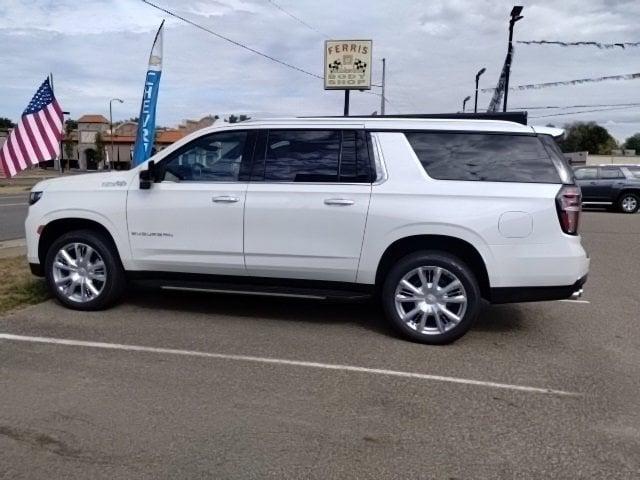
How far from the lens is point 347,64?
33.3m

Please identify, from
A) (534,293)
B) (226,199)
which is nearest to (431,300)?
(534,293)

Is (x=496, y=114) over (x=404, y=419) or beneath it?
over

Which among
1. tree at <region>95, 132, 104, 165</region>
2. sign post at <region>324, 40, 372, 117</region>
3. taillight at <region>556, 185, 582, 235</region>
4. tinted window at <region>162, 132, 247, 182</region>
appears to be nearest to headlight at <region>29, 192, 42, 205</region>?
tinted window at <region>162, 132, 247, 182</region>

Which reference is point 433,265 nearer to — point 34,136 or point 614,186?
point 34,136

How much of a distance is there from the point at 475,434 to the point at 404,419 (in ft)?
1.48

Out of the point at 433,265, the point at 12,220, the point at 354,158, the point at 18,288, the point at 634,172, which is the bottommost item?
the point at 12,220

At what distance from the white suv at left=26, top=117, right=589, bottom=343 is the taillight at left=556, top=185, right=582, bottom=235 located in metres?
0.01

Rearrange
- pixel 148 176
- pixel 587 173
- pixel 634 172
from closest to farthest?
pixel 148 176 < pixel 634 172 < pixel 587 173

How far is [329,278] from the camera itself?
5.72m

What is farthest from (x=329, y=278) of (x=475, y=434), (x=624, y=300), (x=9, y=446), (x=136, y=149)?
(x=136, y=149)

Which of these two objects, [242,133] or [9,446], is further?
[242,133]

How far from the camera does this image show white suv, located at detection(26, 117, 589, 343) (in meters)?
5.36

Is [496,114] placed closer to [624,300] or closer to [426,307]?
[426,307]

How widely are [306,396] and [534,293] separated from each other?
2.27 m
